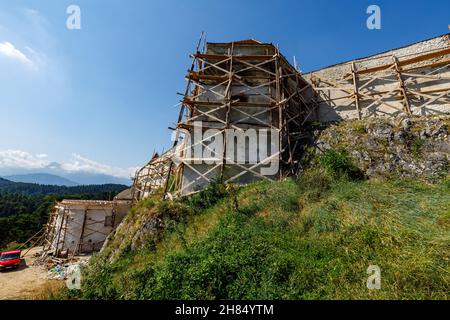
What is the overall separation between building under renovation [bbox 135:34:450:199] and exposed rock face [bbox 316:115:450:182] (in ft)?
7.75

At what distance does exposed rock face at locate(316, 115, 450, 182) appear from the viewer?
948cm

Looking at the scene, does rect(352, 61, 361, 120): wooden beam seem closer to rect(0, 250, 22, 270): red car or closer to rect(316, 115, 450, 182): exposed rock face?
rect(316, 115, 450, 182): exposed rock face

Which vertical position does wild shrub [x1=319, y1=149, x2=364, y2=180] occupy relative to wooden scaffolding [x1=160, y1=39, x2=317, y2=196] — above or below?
below

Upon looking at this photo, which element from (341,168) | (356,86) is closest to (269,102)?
(341,168)

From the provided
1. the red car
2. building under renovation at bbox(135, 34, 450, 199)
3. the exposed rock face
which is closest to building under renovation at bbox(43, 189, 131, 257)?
the red car

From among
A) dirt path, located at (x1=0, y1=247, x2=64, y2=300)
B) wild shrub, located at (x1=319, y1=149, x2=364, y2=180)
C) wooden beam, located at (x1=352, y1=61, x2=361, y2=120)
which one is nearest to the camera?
wild shrub, located at (x1=319, y1=149, x2=364, y2=180)

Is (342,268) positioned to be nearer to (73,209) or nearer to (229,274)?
(229,274)

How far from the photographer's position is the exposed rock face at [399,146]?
948cm

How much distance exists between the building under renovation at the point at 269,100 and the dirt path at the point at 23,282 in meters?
8.30

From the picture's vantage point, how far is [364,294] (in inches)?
165

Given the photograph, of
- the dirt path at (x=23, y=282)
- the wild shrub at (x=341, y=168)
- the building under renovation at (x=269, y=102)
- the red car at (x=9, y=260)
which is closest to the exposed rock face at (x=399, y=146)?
the wild shrub at (x=341, y=168)

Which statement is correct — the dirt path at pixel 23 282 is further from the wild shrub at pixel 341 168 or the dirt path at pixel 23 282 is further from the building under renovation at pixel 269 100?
the wild shrub at pixel 341 168

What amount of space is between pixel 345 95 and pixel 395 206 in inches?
445
